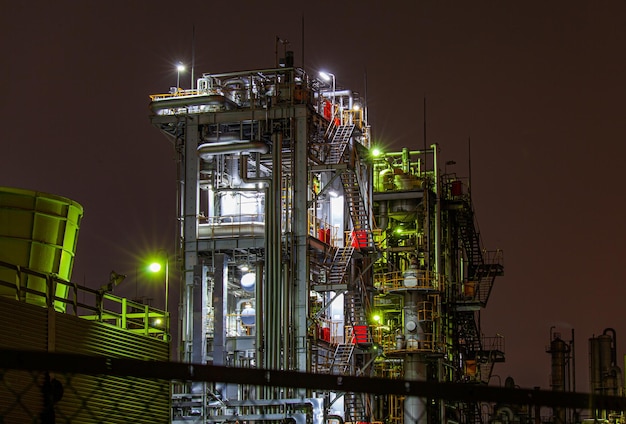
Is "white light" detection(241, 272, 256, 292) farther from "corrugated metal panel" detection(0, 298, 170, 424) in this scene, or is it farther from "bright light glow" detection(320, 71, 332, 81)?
"corrugated metal panel" detection(0, 298, 170, 424)

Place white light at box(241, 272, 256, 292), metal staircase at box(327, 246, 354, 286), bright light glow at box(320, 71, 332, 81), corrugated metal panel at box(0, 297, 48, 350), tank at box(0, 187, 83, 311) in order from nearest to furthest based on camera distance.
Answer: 1. corrugated metal panel at box(0, 297, 48, 350)
2. tank at box(0, 187, 83, 311)
3. metal staircase at box(327, 246, 354, 286)
4. white light at box(241, 272, 256, 292)
5. bright light glow at box(320, 71, 332, 81)

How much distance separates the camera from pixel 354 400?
54.3 m

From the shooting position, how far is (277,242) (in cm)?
4891

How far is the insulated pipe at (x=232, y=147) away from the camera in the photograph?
163ft

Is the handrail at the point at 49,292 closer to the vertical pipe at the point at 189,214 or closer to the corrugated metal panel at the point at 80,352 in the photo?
the corrugated metal panel at the point at 80,352

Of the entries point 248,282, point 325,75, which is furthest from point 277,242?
point 325,75

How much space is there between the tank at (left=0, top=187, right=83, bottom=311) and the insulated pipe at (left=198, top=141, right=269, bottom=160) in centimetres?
1930

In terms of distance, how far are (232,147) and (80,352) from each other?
22357mm

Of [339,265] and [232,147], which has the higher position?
[232,147]

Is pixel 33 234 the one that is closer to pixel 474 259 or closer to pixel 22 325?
pixel 22 325

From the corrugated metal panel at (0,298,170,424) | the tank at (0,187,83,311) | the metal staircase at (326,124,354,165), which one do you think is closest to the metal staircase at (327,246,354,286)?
the metal staircase at (326,124,354,165)

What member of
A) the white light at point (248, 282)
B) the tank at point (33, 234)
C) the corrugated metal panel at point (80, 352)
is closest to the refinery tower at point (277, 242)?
the white light at point (248, 282)

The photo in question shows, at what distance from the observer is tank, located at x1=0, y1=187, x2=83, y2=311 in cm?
2920

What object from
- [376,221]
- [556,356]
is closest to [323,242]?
[376,221]
